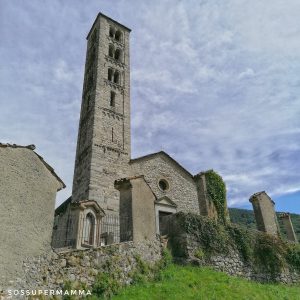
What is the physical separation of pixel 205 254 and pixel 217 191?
8396 mm

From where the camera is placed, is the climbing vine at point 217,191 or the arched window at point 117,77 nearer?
the climbing vine at point 217,191

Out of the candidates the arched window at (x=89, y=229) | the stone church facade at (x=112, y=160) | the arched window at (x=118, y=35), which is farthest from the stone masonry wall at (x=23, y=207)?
the arched window at (x=118, y=35)

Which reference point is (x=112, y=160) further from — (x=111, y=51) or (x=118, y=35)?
(x=118, y=35)

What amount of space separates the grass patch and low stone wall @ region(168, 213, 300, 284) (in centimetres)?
43

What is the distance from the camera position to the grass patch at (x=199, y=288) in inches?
317

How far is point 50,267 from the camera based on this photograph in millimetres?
7090

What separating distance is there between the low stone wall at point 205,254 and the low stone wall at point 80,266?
1.92m

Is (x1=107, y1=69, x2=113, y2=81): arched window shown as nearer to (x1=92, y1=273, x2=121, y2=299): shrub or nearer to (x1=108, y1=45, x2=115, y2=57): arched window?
(x1=108, y1=45, x2=115, y2=57): arched window

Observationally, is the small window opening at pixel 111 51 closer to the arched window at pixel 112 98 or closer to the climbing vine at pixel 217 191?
the arched window at pixel 112 98

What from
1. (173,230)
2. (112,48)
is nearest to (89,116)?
(112,48)

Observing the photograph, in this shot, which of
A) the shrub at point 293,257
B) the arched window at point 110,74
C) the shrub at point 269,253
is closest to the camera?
the shrub at point 269,253

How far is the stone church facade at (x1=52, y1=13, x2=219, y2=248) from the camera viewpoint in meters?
16.4

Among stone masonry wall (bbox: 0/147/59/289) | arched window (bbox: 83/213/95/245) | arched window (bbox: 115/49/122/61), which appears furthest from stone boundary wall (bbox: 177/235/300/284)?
arched window (bbox: 115/49/122/61)

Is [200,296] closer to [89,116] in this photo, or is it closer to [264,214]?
[264,214]
